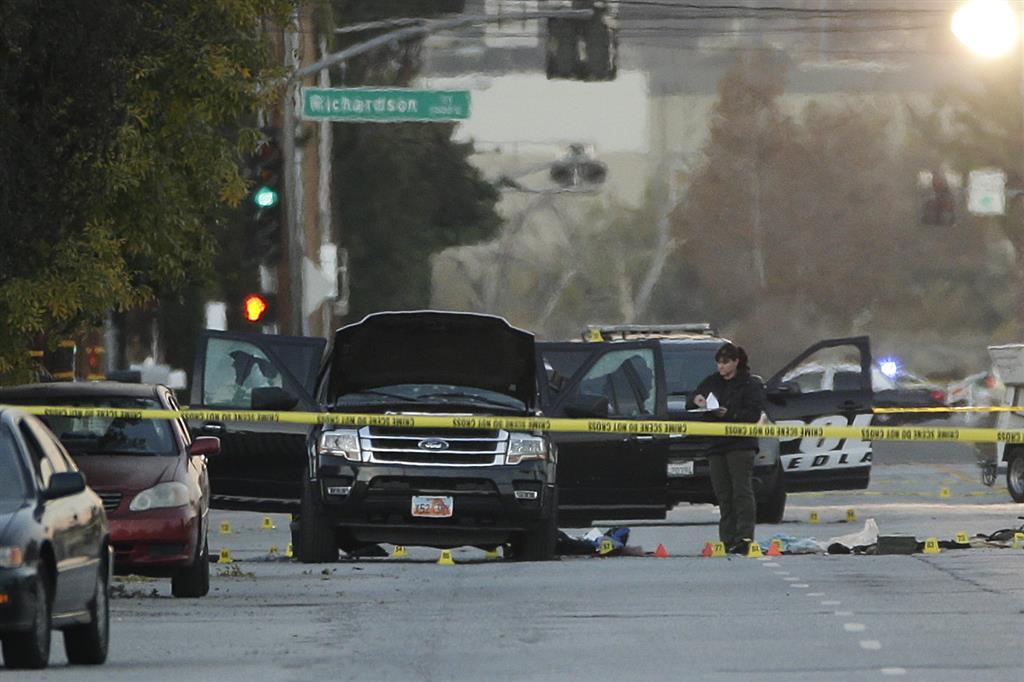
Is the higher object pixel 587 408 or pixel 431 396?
pixel 431 396

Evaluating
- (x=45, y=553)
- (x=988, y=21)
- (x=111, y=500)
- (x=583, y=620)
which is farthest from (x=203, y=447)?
(x=988, y=21)

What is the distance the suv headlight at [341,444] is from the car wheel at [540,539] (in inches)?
56.8

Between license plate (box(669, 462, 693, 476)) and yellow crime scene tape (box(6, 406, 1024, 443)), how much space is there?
7.93 ft

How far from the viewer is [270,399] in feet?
73.8

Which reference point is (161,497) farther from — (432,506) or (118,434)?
(432,506)

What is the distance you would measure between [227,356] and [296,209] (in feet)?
40.2

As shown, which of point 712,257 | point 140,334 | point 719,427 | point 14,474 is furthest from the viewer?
point 712,257

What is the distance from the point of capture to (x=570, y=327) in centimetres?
8919

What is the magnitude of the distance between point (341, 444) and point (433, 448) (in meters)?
0.70

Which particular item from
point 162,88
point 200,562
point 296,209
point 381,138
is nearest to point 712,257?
point 381,138

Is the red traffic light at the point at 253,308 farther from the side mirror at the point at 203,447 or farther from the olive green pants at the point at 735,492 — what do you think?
the side mirror at the point at 203,447

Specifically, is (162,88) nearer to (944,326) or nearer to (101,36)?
(101,36)

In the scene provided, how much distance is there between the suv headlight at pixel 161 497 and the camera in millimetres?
18562

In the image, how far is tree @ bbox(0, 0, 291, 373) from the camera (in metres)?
20.8
